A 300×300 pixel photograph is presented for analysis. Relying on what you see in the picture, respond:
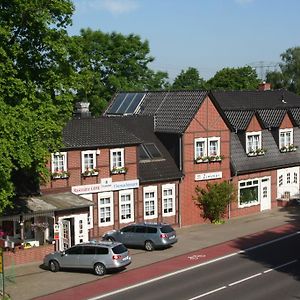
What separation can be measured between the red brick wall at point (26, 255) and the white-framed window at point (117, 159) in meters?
6.80

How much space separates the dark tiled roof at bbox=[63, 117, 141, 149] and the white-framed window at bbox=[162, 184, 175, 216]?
376 cm

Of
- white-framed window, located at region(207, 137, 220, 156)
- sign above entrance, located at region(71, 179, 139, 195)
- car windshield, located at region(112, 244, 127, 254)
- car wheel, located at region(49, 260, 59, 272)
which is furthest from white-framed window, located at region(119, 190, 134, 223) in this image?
car windshield, located at region(112, 244, 127, 254)

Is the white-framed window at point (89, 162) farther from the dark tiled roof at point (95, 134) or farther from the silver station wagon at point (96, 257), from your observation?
the silver station wagon at point (96, 257)

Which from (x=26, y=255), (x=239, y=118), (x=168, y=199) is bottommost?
(x=26, y=255)

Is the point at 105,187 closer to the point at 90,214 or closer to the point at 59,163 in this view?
the point at 90,214

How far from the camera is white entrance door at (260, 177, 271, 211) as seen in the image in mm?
46281

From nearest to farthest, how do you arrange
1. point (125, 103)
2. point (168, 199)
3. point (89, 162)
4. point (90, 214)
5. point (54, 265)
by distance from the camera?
point (54, 265) → point (90, 214) → point (89, 162) → point (168, 199) → point (125, 103)

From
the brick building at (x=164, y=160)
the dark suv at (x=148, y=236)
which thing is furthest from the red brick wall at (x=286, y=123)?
the dark suv at (x=148, y=236)

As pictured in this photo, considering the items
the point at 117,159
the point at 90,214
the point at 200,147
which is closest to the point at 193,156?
the point at 200,147

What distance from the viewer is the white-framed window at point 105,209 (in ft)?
123

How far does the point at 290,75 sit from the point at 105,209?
208ft

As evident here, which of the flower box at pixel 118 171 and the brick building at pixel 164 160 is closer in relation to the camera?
the brick building at pixel 164 160

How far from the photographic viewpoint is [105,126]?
39.1 metres

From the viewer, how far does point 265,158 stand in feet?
152
